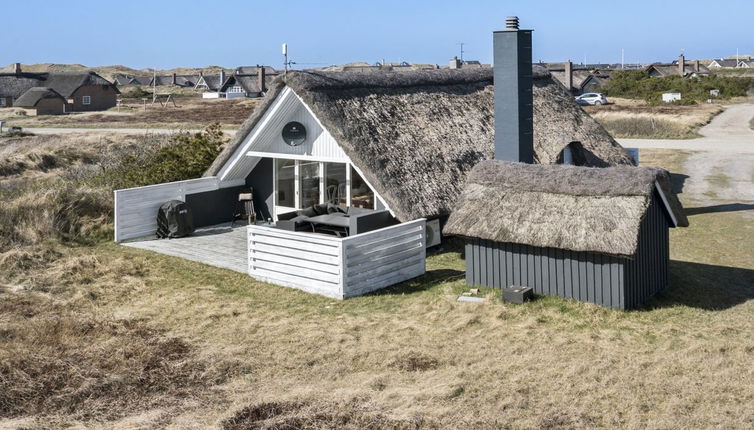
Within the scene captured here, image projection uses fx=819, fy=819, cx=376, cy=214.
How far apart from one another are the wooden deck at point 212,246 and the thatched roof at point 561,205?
4.71 metres

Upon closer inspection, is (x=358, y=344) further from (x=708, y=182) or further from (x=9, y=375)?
(x=708, y=182)

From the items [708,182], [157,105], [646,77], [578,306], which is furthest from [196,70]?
[578,306]

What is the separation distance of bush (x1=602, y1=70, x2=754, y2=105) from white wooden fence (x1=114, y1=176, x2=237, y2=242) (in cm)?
6291

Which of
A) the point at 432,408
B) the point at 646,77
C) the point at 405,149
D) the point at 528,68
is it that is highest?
the point at 646,77

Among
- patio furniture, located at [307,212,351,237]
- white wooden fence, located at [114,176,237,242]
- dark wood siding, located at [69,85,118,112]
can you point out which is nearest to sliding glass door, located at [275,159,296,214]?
white wooden fence, located at [114,176,237,242]

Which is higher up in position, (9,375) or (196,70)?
(196,70)

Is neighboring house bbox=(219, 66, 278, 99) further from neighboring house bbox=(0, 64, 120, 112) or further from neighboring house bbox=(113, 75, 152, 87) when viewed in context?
neighboring house bbox=(113, 75, 152, 87)

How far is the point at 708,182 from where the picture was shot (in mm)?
27594

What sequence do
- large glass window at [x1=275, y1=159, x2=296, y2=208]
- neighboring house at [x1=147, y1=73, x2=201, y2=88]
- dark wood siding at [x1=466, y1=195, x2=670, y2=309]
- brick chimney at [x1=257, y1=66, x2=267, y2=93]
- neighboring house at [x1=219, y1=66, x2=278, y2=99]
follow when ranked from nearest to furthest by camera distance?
dark wood siding at [x1=466, y1=195, x2=670, y2=309], large glass window at [x1=275, y1=159, x2=296, y2=208], brick chimney at [x1=257, y1=66, x2=267, y2=93], neighboring house at [x1=219, y1=66, x2=278, y2=99], neighboring house at [x1=147, y1=73, x2=201, y2=88]

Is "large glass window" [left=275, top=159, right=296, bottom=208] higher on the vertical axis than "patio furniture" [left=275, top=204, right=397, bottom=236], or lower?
higher

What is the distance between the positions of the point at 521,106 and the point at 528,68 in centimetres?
85

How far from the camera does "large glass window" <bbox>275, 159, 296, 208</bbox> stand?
19.1 m

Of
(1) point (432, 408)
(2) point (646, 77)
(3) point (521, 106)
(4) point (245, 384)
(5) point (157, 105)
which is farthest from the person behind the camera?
(2) point (646, 77)

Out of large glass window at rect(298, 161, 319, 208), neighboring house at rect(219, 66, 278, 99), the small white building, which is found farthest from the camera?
neighboring house at rect(219, 66, 278, 99)
